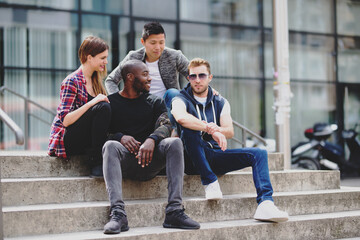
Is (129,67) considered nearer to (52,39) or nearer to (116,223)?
(116,223)

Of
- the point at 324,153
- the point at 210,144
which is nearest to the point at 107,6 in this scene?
the point at 324,153

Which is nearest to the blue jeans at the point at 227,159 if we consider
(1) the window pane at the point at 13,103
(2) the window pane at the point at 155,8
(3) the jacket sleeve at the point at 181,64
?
(3) the jacket sleeve at the point at 181,64

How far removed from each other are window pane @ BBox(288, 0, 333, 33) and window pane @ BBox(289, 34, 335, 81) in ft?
0.75

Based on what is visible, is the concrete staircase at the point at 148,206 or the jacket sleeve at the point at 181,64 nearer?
the concrete staircase at the point at 148,206

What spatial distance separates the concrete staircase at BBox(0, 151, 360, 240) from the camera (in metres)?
3.89

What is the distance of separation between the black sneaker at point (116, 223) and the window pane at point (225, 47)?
738 cm

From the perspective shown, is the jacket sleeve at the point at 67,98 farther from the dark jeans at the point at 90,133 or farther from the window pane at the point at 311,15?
the window pane at the point at 311,15

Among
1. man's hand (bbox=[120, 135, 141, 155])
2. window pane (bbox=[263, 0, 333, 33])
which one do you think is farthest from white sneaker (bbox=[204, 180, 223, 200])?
window pane (bbox=[263, 0, 333, 33])

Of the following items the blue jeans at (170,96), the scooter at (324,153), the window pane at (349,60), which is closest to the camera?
the blue jeans at (170,96)

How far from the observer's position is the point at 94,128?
14.0 feet

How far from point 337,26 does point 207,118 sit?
912cm

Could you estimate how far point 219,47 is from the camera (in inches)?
447

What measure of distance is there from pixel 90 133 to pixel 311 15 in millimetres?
9439

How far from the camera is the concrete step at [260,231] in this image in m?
3.81
